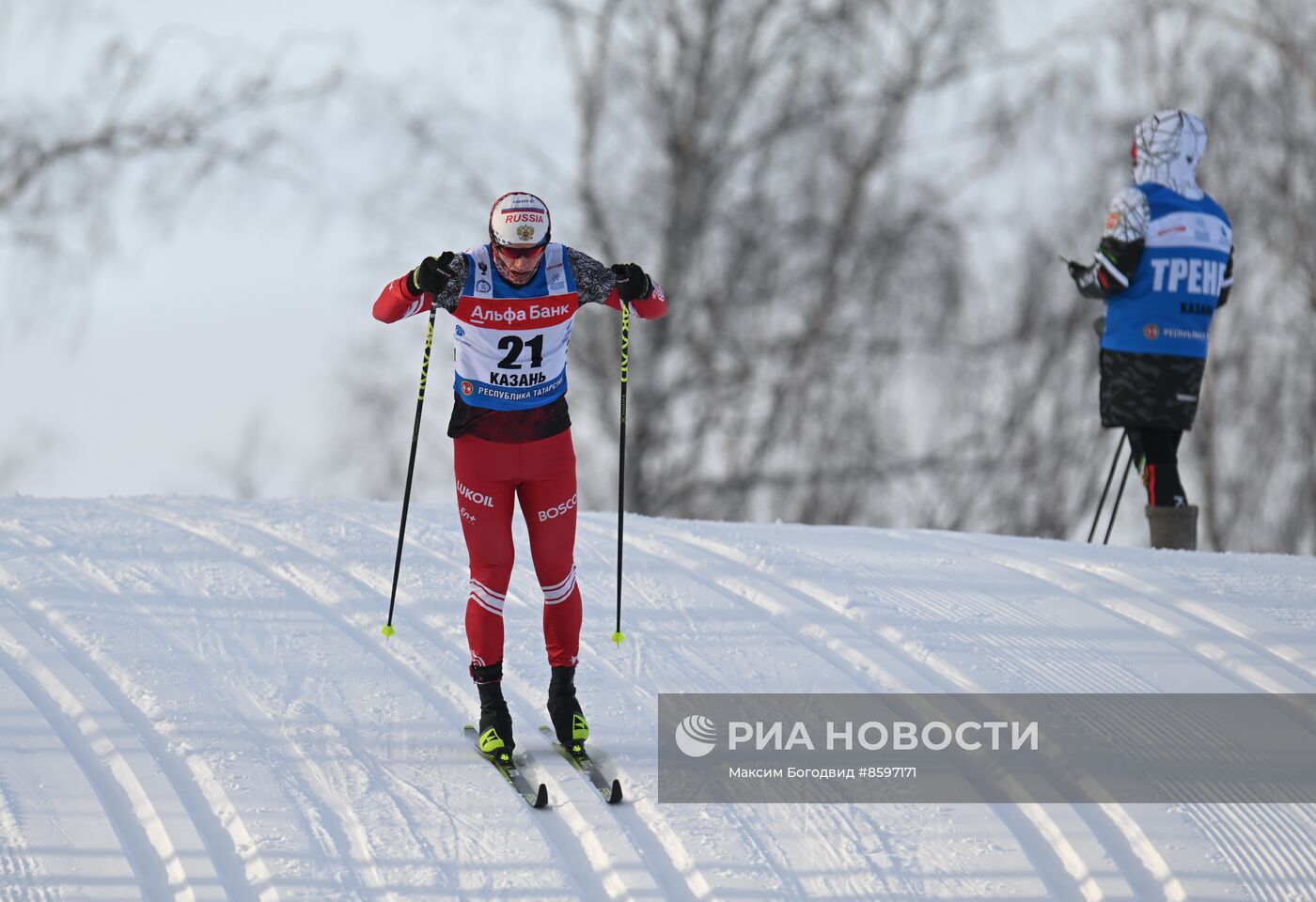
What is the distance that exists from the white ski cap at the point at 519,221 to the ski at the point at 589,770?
1794 millimetres

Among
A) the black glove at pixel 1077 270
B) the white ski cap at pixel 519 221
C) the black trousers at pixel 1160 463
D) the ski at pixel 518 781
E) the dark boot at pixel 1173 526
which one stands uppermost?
the black glove at pixel 1077 270

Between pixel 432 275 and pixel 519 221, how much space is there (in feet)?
1.16

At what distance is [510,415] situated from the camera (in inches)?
198

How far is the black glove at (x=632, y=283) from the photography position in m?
5.20

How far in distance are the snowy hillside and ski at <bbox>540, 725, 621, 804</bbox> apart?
0.16ft

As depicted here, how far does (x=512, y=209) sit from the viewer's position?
4.88m

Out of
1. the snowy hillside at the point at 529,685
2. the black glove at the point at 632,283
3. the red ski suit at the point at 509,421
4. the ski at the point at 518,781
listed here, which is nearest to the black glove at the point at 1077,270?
the snowy hillside at the point at 529,685

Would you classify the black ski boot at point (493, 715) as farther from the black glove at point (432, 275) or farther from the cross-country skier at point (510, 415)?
the black glove at point (432, 275)

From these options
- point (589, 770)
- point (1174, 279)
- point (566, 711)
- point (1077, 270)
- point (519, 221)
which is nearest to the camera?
point (519, 221)

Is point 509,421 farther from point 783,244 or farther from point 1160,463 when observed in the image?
point 783,244

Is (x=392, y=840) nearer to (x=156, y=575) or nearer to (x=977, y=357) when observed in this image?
(x=156, y=575)

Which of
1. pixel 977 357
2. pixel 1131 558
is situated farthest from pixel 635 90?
pixel 1131 558

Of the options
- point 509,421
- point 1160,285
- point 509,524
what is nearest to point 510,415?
point 509,421

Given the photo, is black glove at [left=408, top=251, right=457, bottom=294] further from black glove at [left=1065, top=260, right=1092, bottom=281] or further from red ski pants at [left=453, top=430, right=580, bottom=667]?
black glove at [left=1065, top=260, right=1092, bottom=281]
